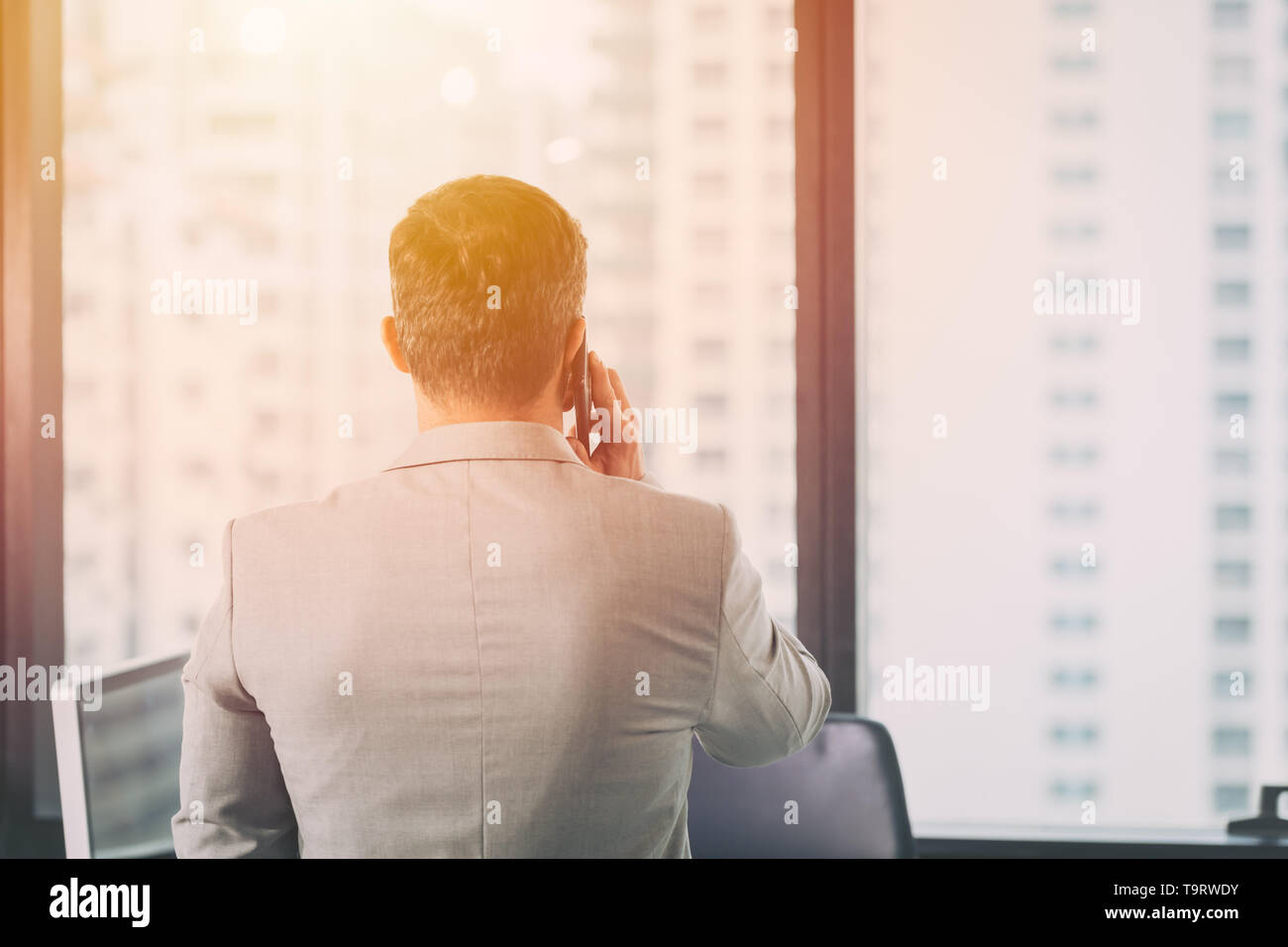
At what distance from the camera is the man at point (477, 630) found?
2.46 feet

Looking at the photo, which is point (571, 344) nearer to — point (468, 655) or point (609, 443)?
point (609, 443)

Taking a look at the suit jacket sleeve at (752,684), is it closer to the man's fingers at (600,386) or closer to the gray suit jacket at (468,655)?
the gray suit jacket at (468,655)

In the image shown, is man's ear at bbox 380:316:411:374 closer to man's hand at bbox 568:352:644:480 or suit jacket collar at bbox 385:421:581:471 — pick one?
suit jacket collar at bbox 385:421:581:471

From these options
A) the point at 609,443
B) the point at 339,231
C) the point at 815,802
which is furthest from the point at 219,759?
the point at 339,231

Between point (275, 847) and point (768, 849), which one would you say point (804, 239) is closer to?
point (768, 849)

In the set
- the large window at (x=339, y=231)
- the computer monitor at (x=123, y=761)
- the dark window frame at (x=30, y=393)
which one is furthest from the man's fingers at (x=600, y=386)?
the dark window frame at (x=30, y=393)

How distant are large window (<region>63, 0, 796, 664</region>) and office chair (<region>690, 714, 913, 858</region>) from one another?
0.32m

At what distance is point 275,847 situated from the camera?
85cm

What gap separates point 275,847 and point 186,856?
0.27ft

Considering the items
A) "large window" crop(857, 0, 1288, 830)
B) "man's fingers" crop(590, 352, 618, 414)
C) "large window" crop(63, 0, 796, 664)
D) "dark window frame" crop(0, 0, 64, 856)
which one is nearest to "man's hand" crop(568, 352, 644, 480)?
"man's fingers" crop(590, 352, 618, 414)

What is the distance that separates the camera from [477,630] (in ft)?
2.46

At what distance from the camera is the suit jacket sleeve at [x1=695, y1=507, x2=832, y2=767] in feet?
2.62

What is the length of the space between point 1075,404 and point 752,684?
3.41 feet
